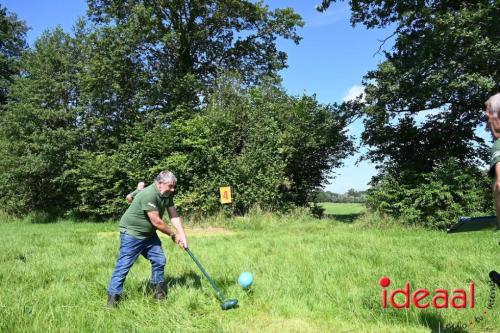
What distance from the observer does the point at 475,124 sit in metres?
15.1

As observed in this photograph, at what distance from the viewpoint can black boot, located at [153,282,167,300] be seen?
556 centimetres

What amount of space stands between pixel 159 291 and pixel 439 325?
332 centimetres

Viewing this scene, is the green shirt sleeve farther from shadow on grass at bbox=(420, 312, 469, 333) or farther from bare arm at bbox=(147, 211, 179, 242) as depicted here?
shadow on grass at bbox=(420, 312, 469, 333)

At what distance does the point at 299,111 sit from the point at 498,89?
275 inches

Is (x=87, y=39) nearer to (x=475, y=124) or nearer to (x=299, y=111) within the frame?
(x=299, y=111)

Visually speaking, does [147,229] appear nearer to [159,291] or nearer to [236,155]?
[159,291]

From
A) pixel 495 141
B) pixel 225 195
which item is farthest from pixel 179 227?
pixel 225 195

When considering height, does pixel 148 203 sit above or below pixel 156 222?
above

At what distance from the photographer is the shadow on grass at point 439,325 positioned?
4207 mm

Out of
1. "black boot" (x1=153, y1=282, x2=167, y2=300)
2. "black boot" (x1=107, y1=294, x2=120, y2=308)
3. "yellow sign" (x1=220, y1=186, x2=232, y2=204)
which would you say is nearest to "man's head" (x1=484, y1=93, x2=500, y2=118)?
"black boot" (x1=153, y1=282, x2=167, y2=300)

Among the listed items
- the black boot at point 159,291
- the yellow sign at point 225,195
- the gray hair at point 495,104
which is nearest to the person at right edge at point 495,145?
the gray hair at point 495,104

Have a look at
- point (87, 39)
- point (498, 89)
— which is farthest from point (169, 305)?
point (87, 39)

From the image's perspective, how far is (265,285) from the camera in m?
5.96

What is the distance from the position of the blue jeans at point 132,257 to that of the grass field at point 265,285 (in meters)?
0.23
